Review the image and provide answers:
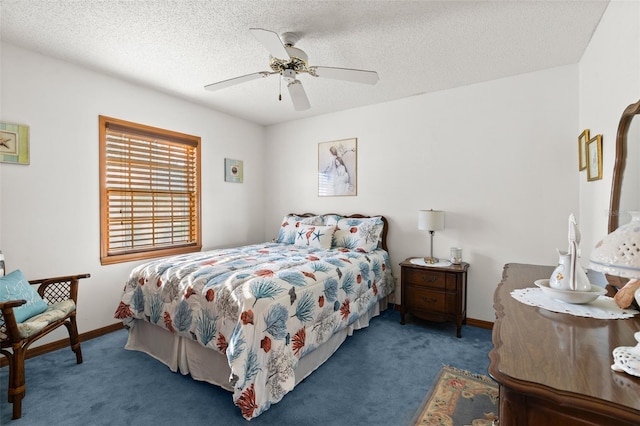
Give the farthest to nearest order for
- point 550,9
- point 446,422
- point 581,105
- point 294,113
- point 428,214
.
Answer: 1. point 294,113
2. point 428,214
3. point 581,105
4. point 550,9
5. point 446,422

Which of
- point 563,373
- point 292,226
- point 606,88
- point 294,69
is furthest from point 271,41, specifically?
point 292,226

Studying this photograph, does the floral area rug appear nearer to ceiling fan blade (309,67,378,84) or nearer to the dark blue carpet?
the dark blue carpet

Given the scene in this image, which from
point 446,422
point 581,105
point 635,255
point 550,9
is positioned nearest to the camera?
point 635,255

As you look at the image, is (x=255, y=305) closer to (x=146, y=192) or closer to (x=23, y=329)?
(x=23, y=329)

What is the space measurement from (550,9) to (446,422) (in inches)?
107


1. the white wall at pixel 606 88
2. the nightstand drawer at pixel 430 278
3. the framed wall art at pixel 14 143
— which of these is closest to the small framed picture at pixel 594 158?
the white wall at pixel 606 88

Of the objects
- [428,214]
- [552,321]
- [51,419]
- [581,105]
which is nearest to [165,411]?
[51,419]

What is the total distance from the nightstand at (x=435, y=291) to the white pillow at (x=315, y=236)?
3.07 ft

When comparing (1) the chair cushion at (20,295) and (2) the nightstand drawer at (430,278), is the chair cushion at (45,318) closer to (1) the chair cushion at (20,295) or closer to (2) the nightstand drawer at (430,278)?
(1) the chair cushion at (20,295)

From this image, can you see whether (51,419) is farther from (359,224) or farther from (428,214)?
(428,214)

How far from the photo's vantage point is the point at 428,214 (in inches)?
123

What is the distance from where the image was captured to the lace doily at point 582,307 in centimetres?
112

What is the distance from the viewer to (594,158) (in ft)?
7.18

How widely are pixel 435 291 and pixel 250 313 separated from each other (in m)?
2.02
